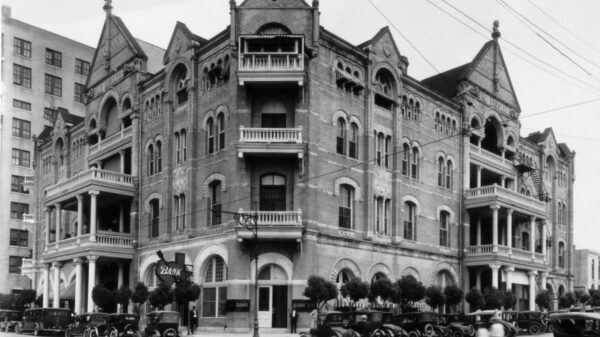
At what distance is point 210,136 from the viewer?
131ft

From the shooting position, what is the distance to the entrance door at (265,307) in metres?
35.5

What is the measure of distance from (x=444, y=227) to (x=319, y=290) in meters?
17.1

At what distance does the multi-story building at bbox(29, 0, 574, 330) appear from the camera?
36125 millimetres

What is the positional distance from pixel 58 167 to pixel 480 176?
3480 centimetres

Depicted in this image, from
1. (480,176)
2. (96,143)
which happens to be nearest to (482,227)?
(480,176)

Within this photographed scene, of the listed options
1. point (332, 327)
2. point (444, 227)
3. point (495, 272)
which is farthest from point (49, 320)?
point (495, 272)

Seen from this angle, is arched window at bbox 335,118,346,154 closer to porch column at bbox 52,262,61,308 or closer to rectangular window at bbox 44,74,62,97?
porch column at bbox 52,262,61,308

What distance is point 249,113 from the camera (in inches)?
1464

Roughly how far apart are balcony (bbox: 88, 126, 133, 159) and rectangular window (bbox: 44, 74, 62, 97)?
23549 millimetres

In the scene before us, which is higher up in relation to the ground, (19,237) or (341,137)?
(341,137)

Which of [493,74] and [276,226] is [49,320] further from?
[493,74]

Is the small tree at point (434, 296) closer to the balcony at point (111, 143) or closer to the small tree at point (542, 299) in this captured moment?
the small tree at point (542, 299)

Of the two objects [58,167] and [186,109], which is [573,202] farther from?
[58,167]

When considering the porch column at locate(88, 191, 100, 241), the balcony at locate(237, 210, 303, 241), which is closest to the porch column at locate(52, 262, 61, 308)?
the porch column at locate(88, 191, 100, 241)
